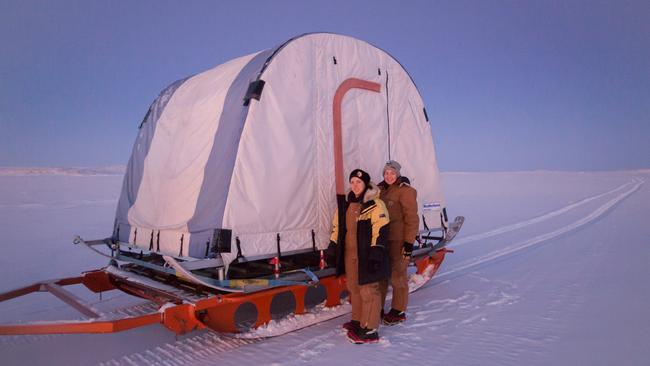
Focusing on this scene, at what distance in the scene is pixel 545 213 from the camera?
18.6 m

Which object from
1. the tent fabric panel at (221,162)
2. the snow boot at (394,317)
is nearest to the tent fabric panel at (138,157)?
the tent fabric panel at (221,162)

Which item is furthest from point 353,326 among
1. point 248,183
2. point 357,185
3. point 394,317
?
point 248,183

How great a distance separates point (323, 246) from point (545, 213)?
1607 centimetres

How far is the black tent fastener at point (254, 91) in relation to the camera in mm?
4898

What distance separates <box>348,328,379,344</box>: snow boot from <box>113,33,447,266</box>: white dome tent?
3.95 feet

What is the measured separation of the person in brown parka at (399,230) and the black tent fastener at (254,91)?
1821 mm

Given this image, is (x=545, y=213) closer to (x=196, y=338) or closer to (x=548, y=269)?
(x=548, y=269)

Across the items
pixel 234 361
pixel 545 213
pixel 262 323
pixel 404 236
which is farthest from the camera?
pixel 545 213

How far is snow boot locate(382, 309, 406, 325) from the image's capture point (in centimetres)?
541

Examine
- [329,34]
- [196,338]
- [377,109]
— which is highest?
[329,34]

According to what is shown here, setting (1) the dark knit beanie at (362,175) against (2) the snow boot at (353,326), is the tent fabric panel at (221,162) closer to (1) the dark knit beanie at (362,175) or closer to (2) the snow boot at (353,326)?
(1) the dark knit beanie at (362,175)


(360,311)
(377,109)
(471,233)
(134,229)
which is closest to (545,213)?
(471,233)

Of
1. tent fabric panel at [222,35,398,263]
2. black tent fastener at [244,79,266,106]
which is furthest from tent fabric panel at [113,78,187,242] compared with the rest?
tent fabric panel at [222,35,398,263]

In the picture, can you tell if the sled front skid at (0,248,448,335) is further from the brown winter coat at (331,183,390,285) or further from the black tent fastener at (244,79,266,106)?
the black tent fastener at (244,79,266,106)
